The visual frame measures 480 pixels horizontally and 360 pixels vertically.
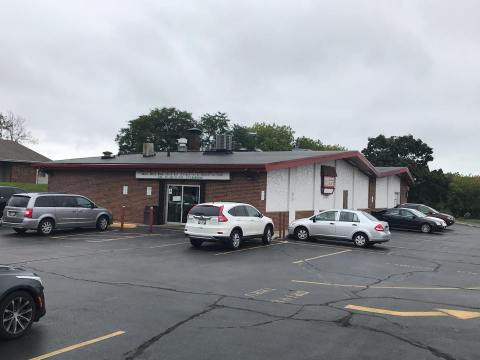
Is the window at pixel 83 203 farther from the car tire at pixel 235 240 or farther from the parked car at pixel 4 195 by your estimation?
the car tire at pixel 235 240

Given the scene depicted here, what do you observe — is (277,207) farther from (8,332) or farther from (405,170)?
(405,170)

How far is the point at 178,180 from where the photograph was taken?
25719 mm

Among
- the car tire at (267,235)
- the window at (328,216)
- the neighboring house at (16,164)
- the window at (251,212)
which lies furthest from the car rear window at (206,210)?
the neighboring house at (16,164)

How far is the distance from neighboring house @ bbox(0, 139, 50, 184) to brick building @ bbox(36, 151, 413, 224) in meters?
16.4

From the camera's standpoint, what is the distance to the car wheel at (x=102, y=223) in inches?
886

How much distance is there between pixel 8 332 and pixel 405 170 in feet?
130

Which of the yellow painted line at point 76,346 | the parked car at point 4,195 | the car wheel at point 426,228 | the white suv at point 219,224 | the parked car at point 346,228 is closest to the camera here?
the yellow painted line at point 76,346

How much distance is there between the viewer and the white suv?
1672 centimetres

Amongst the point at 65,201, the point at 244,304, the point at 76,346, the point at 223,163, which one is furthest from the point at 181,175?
the point at 76,346

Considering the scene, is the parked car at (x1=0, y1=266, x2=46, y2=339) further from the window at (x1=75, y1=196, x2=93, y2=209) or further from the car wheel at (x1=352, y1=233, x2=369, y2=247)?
the window at (x1=75, y1=196, x2=93, y2=209)

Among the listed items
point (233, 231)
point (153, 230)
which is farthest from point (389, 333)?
point (153, 230)

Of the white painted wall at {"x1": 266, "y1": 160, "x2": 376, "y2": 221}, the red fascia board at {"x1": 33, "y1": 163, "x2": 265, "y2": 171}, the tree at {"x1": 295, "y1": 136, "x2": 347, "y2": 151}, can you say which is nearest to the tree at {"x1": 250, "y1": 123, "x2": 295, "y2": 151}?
the tree at {"x1": 295, "y1": 136, "x2": 347, "y2": 151}

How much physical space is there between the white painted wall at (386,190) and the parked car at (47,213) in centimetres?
2406

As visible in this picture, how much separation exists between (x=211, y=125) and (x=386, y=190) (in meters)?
40.8
